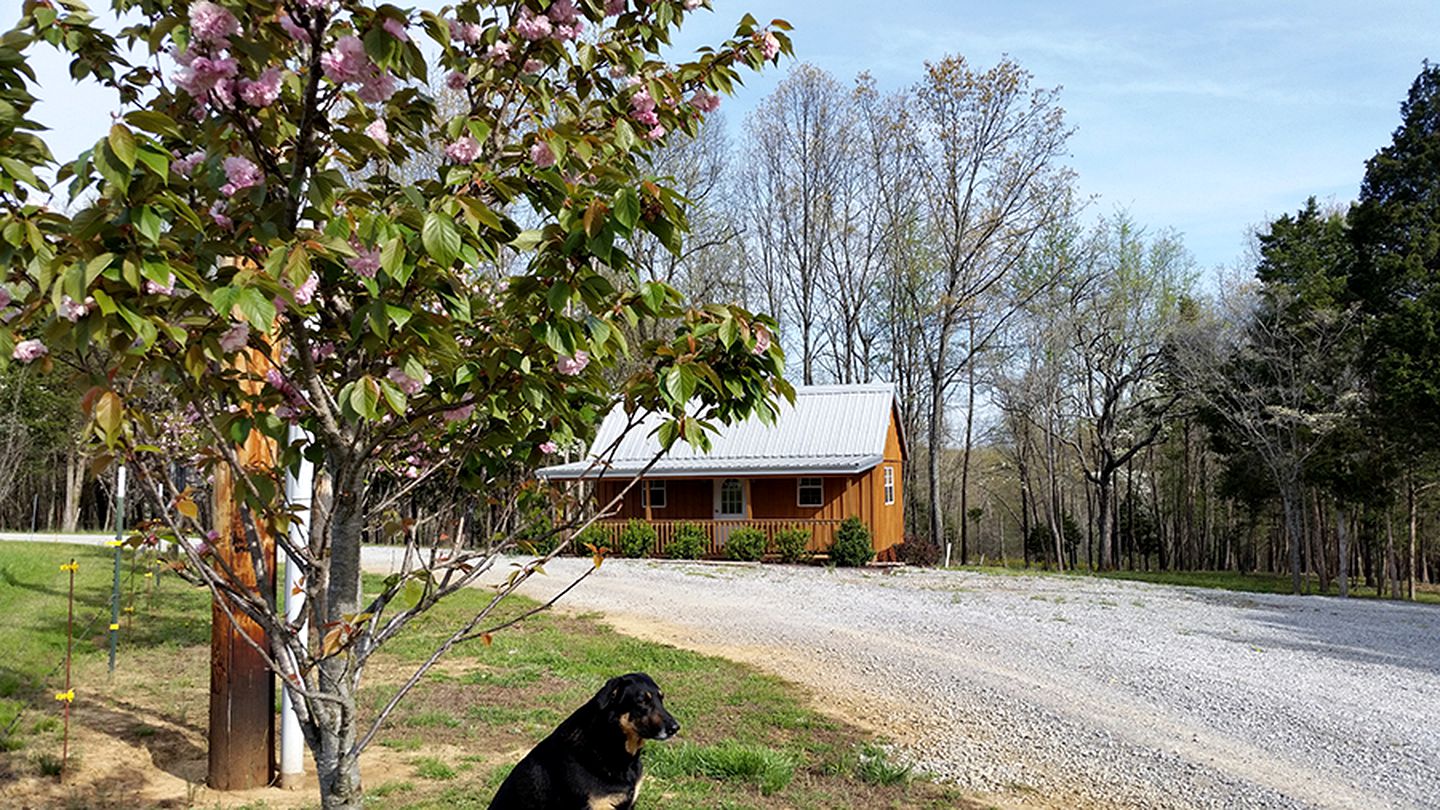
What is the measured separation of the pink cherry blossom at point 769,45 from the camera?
2.90m

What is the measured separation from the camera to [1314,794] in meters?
5.75

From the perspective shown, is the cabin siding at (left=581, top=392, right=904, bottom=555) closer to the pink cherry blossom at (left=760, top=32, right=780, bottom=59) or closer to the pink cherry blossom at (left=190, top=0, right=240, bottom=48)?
the pink cherry blossom at (left=760, top=32, right=780, bottom=59)

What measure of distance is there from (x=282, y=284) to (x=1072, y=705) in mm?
7658

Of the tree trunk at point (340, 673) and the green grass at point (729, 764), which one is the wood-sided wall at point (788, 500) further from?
the tree trunk at point (340, 673)

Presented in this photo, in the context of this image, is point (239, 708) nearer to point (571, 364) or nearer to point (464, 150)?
point (571, 364)

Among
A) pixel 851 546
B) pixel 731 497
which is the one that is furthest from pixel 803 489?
pixel 851 546

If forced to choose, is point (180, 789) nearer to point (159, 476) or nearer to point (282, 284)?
point (159, 476)

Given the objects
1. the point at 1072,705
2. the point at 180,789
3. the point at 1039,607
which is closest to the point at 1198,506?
the point at 1039,607

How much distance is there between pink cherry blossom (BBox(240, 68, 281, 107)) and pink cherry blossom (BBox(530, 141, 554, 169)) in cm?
62

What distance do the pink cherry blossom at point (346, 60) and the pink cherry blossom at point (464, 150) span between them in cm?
41

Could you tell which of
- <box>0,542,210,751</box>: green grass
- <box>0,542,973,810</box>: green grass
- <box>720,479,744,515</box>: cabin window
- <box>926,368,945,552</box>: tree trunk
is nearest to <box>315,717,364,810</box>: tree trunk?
<box>0,542,973,810</box>: green grass

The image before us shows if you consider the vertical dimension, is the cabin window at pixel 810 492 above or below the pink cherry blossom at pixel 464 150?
below

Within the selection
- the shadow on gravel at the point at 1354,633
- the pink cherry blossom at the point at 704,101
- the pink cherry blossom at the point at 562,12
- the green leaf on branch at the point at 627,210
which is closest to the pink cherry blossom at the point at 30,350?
the green leaf on branch at the point at 627,210

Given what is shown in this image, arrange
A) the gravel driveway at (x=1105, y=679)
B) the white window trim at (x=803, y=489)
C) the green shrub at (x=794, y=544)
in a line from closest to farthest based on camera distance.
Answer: the gravel driveway at (x=1105, y=679)
the green shrub at (x=794, y=544)
the white window trim at (x=803, y=489)
